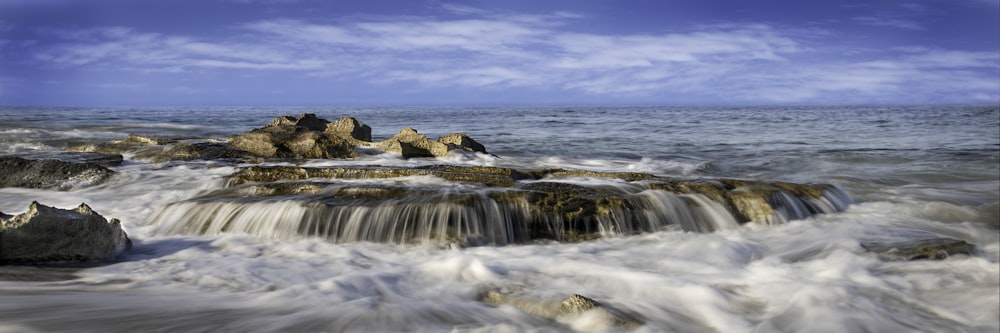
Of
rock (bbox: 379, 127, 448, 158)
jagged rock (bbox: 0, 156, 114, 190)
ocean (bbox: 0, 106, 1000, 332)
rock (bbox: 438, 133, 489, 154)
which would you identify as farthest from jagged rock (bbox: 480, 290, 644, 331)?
rock (bbox: 438, 133, 489, 154)

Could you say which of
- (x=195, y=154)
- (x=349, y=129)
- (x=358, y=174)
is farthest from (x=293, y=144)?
(x=358, y=174)

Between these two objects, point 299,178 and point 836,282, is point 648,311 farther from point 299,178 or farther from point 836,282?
point 299,178

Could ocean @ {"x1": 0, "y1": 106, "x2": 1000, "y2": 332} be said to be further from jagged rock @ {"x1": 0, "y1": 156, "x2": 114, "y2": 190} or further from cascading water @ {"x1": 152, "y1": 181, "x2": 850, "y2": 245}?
jagged rock @ {"x1": 0, "y1": 156, "x2": 114, "y2": 190}

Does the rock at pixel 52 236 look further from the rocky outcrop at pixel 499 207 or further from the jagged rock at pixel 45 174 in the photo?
the jagged rock at pixel 45 174

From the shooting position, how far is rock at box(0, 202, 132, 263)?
4.32 m

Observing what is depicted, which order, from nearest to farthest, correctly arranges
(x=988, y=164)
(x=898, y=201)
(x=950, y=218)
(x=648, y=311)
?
(x=648, y=311) < (x=950, y=218) < (x=898, y=201) < (x=988, y=164)

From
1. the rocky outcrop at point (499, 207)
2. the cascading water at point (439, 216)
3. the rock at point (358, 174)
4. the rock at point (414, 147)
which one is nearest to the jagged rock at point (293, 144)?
the rock at point (414, 147)

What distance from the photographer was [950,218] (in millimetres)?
7266

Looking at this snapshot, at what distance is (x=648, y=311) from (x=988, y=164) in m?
12.4

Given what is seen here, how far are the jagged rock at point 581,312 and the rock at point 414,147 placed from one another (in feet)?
24.9

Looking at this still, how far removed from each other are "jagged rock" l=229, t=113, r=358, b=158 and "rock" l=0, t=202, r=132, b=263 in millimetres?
5923

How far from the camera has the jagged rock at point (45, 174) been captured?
26.3ft

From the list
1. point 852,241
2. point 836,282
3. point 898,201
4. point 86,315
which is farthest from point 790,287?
point 898,201

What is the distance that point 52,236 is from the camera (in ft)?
14.5
